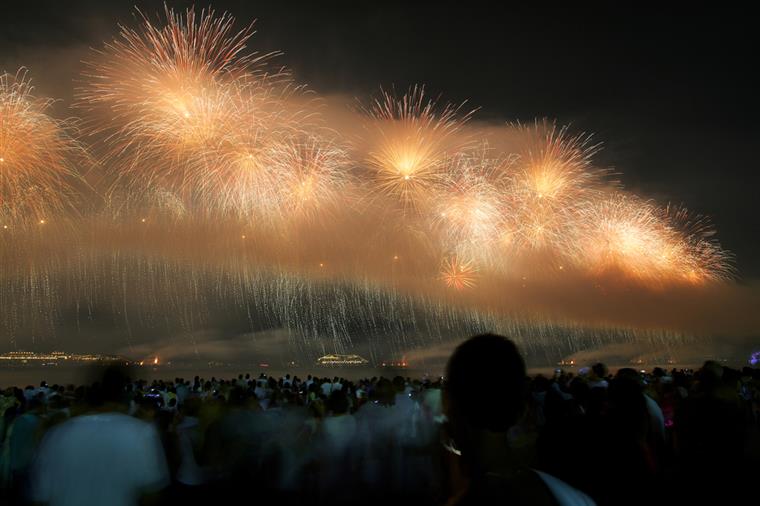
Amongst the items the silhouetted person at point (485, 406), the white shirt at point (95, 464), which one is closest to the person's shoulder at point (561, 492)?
the silhouetted person at point (485, 406)

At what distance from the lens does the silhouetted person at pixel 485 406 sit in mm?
1812

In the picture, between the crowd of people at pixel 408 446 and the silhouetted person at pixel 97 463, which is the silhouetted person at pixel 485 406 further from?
the silhouetted person at pixel 97 463

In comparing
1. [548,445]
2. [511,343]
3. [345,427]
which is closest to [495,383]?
[511,343]

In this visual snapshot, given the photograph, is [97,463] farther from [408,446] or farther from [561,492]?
[408,446]

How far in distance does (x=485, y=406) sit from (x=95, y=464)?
2591 millimetres

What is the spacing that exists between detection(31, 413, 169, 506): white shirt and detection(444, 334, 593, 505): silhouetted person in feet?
7.79

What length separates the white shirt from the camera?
3.50m

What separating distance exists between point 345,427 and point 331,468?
535 mm

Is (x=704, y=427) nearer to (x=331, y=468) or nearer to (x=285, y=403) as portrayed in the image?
(x=331, y=468)

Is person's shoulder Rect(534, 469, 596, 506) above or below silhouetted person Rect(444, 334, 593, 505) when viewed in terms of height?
below

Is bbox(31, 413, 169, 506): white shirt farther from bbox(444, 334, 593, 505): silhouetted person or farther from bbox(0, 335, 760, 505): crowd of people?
bbox(444, 334, 593, 505): silhouetted person

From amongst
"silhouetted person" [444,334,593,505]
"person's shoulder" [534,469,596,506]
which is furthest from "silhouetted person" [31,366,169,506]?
"person's shoulder" [534,469,596,506]

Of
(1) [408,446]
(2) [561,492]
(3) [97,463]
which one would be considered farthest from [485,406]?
(1) [408,446]

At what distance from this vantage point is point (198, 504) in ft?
27.8
